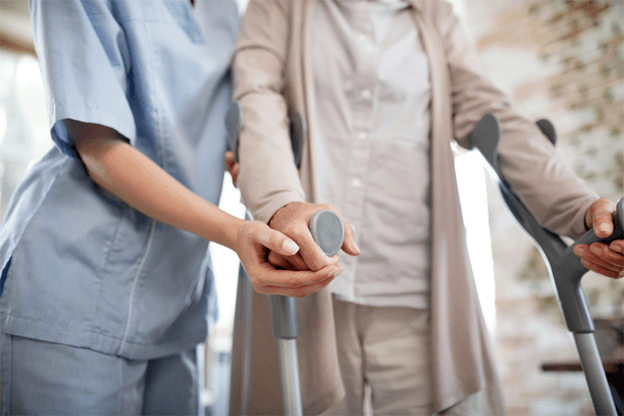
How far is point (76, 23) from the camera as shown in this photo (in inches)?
24.1

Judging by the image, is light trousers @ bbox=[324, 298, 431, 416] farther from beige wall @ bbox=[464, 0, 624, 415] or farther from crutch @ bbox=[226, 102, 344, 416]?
beige wall @ bbox=[464, 0, 624, 415]

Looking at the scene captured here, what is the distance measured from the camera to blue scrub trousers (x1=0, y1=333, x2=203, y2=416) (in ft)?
1.79

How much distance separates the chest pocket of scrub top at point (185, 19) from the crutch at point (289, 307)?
22 cm

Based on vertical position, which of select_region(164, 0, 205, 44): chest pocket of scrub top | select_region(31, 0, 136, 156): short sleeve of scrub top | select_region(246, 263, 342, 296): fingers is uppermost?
select_region(164, 0, 205, 44): chest pocket of scrub top

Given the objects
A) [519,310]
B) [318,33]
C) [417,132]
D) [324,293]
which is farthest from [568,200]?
[519,310]

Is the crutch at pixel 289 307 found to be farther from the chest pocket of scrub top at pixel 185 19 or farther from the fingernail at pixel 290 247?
the chest pocket of scrub top at pixel 185 19

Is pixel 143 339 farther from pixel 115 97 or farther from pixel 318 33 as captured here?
pixel 318 33

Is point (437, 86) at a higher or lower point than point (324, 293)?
Answer: higher

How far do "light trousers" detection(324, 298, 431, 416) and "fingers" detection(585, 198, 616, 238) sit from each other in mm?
291

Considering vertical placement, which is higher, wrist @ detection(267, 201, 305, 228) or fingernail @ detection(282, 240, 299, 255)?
wrist @ detection(267, 201, 305, 228)

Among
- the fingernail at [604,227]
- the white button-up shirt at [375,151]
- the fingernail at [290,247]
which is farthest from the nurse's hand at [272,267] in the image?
the fingernail at [604,227]

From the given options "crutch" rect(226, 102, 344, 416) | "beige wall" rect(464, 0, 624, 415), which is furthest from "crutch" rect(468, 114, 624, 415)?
"beige wall" rect(464, 0, 624, 415)

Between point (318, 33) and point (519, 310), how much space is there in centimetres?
162

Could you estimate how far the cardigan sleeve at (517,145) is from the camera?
674mm
